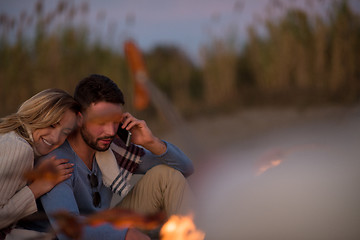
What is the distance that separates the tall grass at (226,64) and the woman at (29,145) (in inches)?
137

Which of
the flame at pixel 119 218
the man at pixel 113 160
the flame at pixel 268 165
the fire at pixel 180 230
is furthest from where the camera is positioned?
the man at pixel 113 160

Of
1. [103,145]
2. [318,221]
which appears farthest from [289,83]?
[318,221]

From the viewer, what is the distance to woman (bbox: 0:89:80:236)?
1.54m

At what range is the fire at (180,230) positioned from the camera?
1.72m

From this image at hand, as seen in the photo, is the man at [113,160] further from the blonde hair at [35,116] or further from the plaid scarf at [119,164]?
the blonde hair at [35,116]

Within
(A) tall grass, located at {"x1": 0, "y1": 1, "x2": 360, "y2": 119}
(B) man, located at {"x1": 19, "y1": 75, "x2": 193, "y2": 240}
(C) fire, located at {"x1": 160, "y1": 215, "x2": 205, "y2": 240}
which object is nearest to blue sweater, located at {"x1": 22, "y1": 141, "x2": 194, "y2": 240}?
(B) man, located at {"x1": 19, "y1": 75, "x2": 193, "y2": 240}

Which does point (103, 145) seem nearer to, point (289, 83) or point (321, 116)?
point (321, 116)

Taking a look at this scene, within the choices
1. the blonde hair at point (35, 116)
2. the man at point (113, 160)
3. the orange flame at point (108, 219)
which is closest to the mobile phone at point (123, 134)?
the man at point (113, 160)

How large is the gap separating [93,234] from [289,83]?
223 inches

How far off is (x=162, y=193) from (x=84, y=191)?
0.40 metres

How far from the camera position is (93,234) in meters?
1.58

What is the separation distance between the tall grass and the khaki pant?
133 inches

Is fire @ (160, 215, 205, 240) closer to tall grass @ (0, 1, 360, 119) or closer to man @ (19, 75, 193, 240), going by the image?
man @ (19, 75, 193, 240)

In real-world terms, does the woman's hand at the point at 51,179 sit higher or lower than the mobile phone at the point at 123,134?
lower
